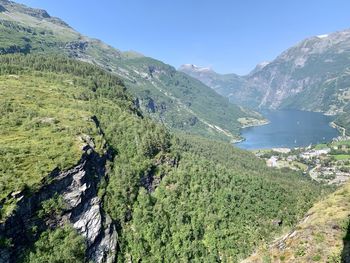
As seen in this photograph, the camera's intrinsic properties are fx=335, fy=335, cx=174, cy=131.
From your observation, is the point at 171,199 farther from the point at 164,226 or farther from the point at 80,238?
the point at 80,238

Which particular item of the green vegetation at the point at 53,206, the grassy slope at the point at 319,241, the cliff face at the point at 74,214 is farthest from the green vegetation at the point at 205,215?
the grassy slope at the point at 319,241

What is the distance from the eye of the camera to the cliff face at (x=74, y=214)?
103 metres

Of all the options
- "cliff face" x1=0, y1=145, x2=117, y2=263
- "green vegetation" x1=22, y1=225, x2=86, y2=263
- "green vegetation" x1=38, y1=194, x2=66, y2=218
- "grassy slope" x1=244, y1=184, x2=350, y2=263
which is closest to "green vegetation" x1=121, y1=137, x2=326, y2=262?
"cliff face" x1=0, y1=145, x2=117, y2=263

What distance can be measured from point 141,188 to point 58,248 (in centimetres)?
5539

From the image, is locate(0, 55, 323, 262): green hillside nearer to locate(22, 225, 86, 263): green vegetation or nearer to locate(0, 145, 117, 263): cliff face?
locate(22, 225, 86, 263): green vegetation

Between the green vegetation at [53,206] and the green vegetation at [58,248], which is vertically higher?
the green vegetation at [53,206]

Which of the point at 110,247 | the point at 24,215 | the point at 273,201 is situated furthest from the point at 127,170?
the point at 273,201

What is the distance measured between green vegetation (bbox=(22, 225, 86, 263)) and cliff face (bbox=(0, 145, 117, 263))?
2.51 m

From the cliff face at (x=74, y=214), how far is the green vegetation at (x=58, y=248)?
8.25 feet

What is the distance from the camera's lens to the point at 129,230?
5743 inches

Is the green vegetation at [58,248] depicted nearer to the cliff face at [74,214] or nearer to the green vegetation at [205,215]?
the cliff face at [74,214]

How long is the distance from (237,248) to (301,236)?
91427 millimetres

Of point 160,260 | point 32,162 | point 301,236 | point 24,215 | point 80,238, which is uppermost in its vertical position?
point 301,236

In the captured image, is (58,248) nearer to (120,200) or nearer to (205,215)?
(120,200)
